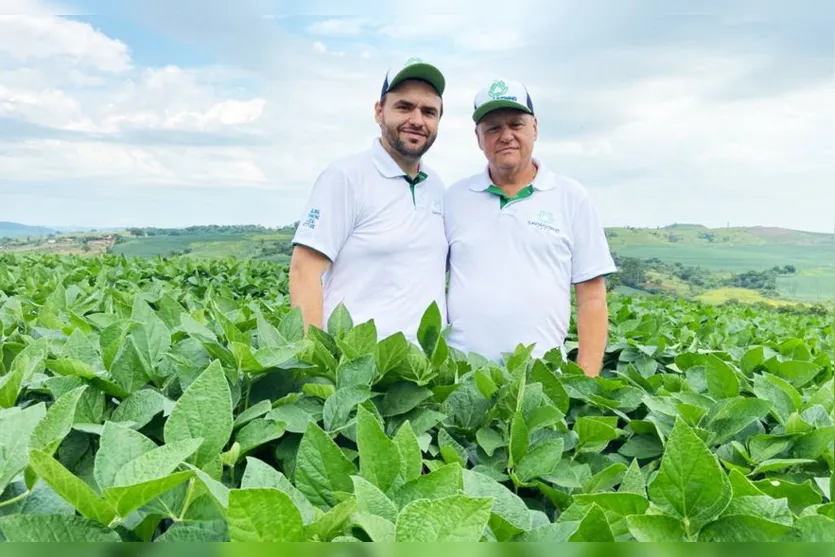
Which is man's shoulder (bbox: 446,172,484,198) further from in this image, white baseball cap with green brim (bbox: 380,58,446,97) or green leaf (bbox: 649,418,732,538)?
green leaf (bbox: 649,418,732,538)

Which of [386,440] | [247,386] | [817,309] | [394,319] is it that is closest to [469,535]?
[386,440]

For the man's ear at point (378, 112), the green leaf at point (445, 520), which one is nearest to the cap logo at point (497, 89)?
the man's ear at point (378, 112)

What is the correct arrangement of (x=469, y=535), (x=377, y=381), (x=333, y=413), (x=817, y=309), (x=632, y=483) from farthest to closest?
(x=817, y=309) → (x=377, y=381) → (x=333, y=413) → (x=632, y=483) → (x=469, y=535)

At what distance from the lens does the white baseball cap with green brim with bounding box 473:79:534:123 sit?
354cm

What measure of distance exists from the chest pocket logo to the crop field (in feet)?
4.01

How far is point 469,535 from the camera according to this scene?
34.7 inches

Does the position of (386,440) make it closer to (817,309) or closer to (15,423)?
(15,423)

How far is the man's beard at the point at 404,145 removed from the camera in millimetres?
3596

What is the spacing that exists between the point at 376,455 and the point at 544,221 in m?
2.62

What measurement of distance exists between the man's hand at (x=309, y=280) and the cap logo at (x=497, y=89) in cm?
117

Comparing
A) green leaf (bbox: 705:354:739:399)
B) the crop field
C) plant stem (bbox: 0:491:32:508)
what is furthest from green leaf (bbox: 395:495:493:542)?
green leaf (bbox: 705:354:739:399)

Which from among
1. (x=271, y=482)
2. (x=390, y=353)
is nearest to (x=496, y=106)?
(x=390, y=353)

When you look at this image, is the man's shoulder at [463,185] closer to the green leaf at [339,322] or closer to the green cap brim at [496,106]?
the green cap brim at [496,106]

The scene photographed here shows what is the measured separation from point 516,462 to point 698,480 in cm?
52
